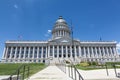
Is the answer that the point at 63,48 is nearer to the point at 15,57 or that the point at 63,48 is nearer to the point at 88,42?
the point at 88,42

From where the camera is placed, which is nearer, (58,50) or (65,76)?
(65,76)

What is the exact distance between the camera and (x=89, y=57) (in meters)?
87.1

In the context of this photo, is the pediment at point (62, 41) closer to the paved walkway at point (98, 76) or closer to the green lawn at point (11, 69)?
the green lawn at point (11, 69)

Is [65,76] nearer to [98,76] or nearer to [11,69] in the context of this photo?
[98,76]

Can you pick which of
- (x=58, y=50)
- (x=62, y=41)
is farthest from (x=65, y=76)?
(x=62, y=41)

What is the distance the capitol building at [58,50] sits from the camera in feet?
279

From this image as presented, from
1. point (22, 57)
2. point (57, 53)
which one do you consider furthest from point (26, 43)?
point (57, 53)

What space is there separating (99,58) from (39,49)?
4893 cm

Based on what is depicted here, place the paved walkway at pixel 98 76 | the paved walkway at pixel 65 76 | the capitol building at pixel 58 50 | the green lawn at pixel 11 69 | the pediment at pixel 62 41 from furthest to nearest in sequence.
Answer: the pediment at pixel 62 41 < the capitol building at pixel 58 50 < the green lawn at pixel 11 69 < the paved walkway at pixel 65 76 < the paved walkway at pixel 98 76

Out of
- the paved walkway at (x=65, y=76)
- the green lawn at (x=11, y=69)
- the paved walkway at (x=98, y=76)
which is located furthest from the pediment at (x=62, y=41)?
the paved walkway at (x=98, y=76)

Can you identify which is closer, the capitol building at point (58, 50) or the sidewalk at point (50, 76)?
the sidewalk at point (50, 76)

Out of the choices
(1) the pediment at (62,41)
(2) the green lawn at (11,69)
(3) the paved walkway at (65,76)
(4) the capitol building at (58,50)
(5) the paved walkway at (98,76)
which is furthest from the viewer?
(1) the pediment at (62,41)

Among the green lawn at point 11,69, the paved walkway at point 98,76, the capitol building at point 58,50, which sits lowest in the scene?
the green lawn at point 11,69

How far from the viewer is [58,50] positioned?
8631 centimetres
